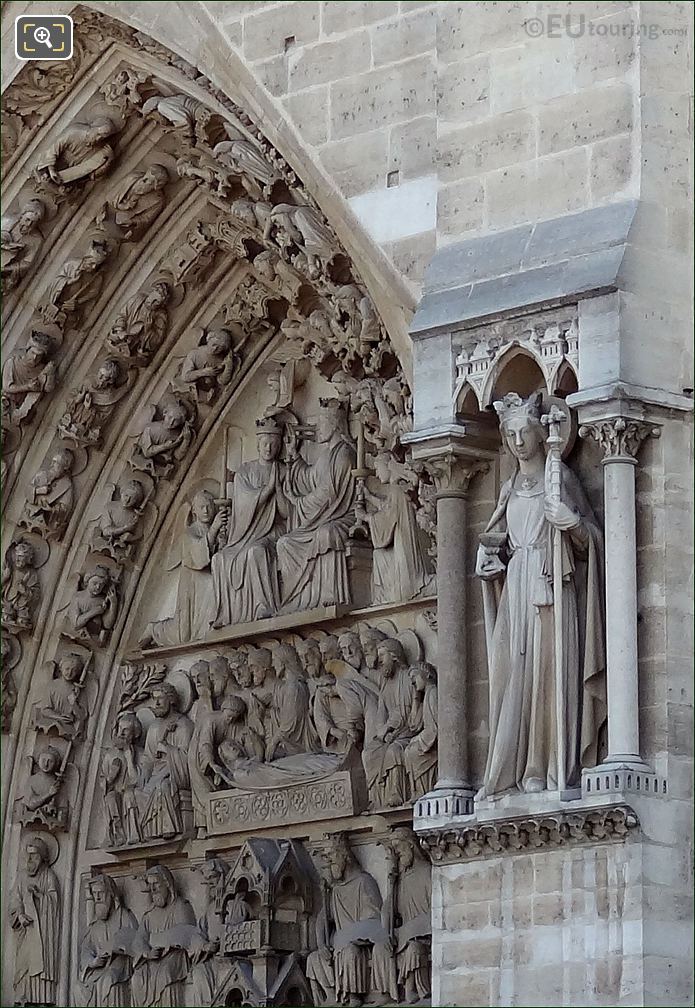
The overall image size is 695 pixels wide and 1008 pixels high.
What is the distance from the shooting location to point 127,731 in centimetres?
1289

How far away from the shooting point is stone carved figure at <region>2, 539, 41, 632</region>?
511 inches

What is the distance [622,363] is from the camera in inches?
358

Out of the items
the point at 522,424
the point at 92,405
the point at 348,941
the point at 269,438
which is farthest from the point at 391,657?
the point at 522,424

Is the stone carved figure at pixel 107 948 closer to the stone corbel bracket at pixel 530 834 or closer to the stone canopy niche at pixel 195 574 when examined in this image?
the stone canopy niche at pixel 195 574

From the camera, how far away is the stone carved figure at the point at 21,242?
1247 centimetres

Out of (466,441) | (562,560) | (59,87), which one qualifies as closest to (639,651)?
(562,560)

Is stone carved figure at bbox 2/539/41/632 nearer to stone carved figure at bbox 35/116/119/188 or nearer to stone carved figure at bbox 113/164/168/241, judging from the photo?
stone carved figure at bbox 113/164/168/241

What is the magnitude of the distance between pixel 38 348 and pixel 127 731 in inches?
71.7

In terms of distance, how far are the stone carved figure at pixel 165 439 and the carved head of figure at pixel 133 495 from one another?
7 cm

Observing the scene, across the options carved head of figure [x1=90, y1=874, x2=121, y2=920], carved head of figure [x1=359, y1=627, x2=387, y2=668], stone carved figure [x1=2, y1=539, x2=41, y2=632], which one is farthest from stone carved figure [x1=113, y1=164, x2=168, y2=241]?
carved head of figure [x1=90, y1=874, x2=121, y2=920]

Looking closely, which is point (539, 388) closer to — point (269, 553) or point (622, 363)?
point (622, 363)

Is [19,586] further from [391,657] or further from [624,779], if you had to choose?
[624,779]

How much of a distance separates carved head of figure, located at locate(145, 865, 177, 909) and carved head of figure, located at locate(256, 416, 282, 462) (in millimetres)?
1921

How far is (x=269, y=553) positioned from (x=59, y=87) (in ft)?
7.43
